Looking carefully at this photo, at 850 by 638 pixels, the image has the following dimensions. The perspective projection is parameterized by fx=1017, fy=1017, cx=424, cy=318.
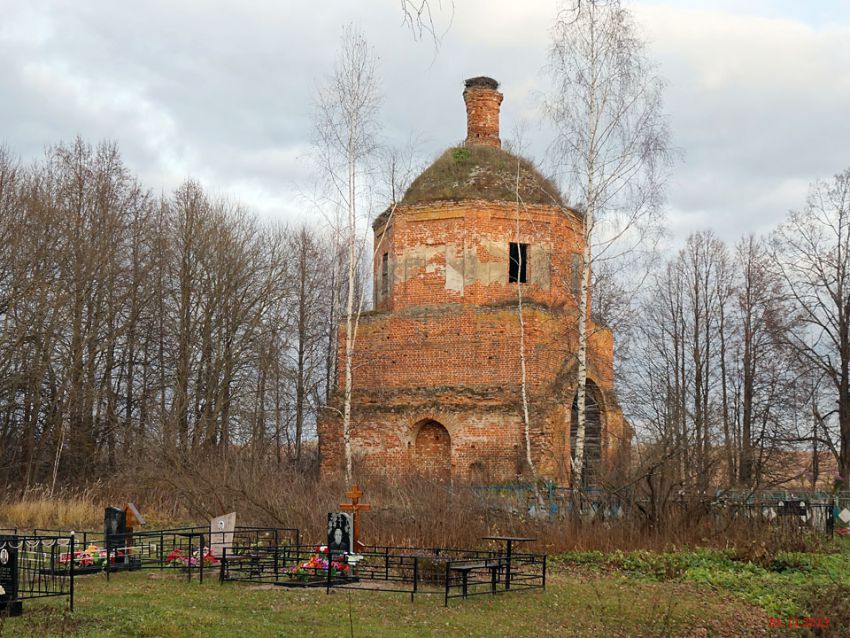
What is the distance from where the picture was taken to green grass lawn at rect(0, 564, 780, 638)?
11.2 meters

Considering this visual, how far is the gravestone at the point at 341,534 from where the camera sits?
51.5 ft

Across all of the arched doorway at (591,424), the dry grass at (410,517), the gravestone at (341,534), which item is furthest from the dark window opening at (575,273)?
the gravestone at (341,534)

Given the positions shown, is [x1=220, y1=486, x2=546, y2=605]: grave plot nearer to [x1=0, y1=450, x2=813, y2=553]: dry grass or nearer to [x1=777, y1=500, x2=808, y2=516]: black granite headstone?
[x1=0, y1=450, x2=813, y2=553]: dry grass

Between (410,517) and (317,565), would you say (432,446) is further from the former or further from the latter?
(317,565)

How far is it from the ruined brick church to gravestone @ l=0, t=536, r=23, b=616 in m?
16.5

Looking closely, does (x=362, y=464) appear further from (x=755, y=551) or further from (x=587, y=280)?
(x=755, y=551)

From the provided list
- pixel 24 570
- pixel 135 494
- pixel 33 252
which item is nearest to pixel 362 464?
pixel 135 494

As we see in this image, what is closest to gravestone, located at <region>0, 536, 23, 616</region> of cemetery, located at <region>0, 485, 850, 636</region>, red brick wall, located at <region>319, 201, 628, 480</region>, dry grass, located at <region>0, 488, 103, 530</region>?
cemetery, located at <region>0, 485, 850, 636</region>

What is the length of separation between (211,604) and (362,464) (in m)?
16.1

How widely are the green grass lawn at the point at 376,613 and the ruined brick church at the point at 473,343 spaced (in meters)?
12.9

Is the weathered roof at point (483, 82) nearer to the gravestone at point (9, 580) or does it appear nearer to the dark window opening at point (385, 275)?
the dark window opening at point (385, 275)

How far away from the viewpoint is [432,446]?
29.4 metres

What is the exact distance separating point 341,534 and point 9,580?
5.21m

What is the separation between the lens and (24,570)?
1549 cm
